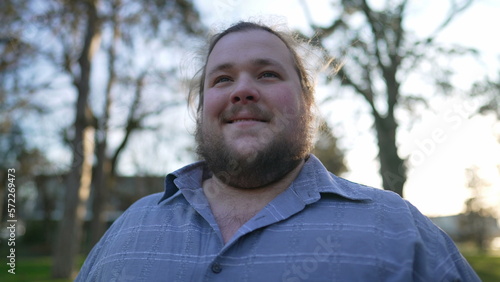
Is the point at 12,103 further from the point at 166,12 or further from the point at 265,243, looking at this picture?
the point at 265,243

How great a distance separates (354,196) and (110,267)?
3.51ft

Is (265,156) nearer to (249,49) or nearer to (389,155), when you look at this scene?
(249,49)

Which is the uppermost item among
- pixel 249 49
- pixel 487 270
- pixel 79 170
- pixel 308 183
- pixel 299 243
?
pixel 249 49

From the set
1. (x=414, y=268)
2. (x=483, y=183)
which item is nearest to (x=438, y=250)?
(x=414, y=268)

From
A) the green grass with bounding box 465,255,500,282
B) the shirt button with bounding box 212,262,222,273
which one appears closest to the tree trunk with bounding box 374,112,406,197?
the green grass with bounding box 465,255,500,282

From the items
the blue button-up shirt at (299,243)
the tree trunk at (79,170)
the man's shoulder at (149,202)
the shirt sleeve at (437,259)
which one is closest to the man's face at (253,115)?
the blue button-up shirt at (299,243)

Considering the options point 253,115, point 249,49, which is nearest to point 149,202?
point 253,115

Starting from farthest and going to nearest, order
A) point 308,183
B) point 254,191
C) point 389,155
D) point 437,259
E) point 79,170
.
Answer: point 79,170 → point 389,155 → point 254,191 → point 308,183 → point 437,259

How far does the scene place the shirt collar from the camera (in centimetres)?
196

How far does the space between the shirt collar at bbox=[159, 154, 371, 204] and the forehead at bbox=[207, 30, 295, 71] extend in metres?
0.54

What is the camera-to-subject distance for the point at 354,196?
1.92 meters

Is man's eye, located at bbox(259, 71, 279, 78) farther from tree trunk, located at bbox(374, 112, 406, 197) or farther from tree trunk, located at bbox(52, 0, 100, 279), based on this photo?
tree trunk, located at bbox(52, 0, 100, 279)

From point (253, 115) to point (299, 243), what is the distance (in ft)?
2.10

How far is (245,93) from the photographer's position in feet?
7.00
